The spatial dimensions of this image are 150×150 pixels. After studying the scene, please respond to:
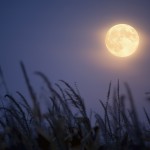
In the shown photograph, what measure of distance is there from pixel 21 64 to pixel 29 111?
780 mm

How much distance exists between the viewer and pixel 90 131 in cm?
337

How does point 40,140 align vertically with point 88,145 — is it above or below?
above

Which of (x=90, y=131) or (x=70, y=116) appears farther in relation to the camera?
(x=70, y=116)

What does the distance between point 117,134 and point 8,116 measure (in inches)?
53.2

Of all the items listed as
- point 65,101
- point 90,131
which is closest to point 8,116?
point 65,101

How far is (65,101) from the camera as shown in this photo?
3.50 meters

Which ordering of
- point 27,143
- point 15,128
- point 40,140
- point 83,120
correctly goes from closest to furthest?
1. point 27,143
2. point 15,128
3. point 40,140
4. point 83,120

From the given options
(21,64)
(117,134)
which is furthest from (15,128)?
(117,134)

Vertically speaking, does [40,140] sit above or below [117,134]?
above

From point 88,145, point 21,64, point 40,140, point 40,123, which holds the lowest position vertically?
point 88,145

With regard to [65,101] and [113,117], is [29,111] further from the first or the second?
[113,117]

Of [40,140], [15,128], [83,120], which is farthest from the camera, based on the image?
[83,120]

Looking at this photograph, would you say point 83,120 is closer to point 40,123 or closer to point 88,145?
point 88,145

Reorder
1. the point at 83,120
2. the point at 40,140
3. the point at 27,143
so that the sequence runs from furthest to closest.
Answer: the point at 83,120 → the point at 40,140 → the point at 27,143
